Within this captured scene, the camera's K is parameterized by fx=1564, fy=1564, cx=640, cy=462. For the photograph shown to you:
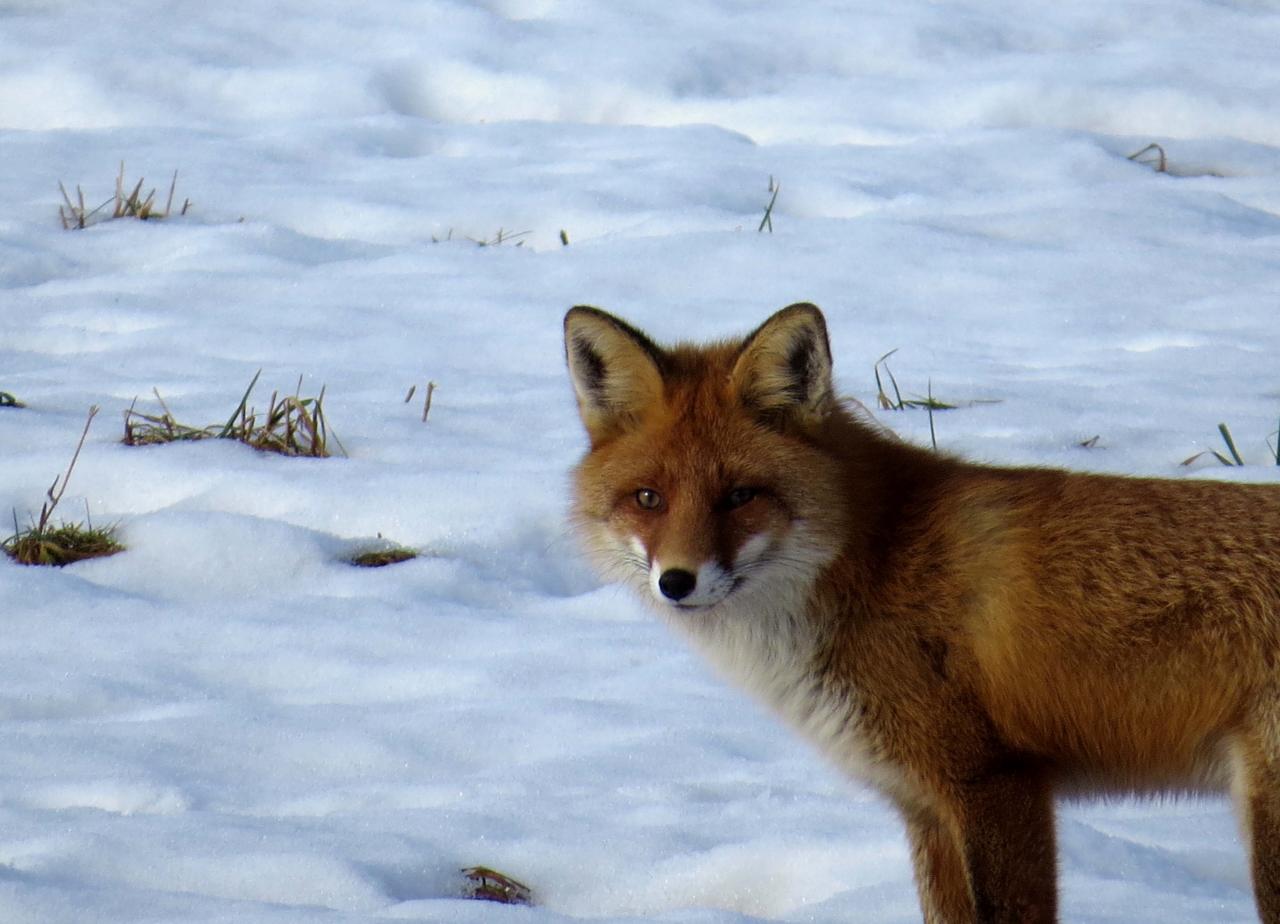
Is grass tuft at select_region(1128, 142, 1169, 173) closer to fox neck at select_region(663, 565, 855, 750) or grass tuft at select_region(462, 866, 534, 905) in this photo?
fox neck at select_region(663, 565, 855, 750)

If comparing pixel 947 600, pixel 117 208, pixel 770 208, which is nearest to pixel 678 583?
pixel 947 600

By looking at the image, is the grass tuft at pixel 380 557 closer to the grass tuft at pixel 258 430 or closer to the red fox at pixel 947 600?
the grass tuft at pixel 258 430

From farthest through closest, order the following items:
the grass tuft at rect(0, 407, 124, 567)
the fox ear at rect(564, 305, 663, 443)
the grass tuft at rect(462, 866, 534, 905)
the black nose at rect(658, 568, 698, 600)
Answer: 1. the grass tuft at rect(0, 407, 124, 567)
2. the fox ear at rect(564, 305, 663, 443)
3. the grass tuft at rect(462, 866, 534, 905)
4. the black nose at rect(658, 568, 698, 600)

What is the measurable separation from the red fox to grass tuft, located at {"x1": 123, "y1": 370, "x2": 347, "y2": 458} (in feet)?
6.52

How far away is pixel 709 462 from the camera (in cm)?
318

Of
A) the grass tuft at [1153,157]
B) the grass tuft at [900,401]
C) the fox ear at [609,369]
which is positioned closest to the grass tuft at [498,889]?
the fox ear at [609,369]

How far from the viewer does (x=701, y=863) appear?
316 centimetres

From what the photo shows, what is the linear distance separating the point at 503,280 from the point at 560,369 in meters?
0.87

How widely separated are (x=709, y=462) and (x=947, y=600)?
548 mm

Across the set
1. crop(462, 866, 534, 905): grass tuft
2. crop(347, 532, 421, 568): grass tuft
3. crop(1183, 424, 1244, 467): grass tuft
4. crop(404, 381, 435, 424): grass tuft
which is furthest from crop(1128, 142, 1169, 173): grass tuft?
crop(462, 866, 534, 905): grass tuft

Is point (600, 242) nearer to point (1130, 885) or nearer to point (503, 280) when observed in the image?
point (503, 280)

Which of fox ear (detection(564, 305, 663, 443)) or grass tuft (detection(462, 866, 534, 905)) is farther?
fox ear (detection(564, 305, 663, 443))

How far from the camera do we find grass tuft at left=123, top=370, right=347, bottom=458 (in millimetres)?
5176

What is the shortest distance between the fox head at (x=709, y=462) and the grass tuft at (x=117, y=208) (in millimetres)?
4457
